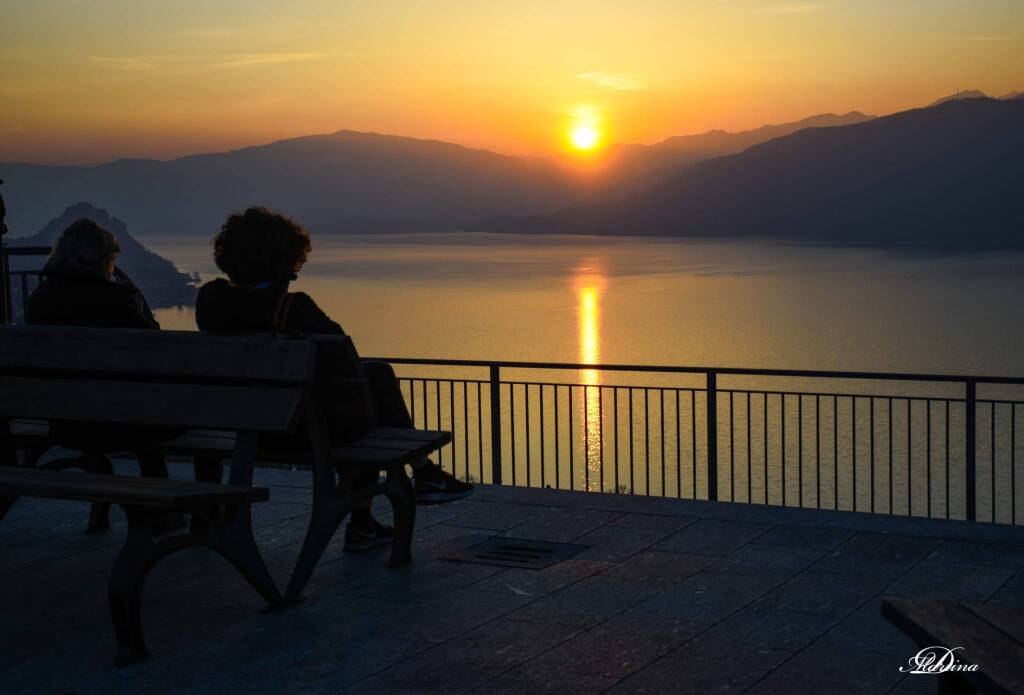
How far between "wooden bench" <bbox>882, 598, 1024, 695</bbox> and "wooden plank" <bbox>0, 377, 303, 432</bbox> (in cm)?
294

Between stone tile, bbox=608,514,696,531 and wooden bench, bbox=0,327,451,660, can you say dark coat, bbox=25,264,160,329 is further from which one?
stone tile, bbox=608,514,696,531

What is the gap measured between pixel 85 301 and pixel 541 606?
259 cm

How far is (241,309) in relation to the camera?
212 inches

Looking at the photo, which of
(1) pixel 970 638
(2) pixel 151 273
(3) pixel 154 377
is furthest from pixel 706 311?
(2) pixel 151 273

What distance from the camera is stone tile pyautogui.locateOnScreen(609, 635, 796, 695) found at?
411 centimetres

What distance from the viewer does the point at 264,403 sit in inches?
198

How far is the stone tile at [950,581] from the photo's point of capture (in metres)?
5.28

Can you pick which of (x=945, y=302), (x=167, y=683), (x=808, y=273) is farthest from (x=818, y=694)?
(x=808, y=273)

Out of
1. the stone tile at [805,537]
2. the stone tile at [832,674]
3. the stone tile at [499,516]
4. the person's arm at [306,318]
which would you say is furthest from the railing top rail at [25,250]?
the stone tile at [832,674]

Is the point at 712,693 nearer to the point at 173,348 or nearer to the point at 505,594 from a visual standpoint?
the point at 505,594

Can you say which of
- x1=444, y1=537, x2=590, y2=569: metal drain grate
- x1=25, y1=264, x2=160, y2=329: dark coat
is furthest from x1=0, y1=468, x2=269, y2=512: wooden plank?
x1=444, y1=537, x2=590, y2=569: metal drain grate

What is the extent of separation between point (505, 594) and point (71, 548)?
2487mm

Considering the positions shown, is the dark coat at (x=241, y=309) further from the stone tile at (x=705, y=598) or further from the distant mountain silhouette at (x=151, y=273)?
the distant mountain silhouette at (x=151, y=273)

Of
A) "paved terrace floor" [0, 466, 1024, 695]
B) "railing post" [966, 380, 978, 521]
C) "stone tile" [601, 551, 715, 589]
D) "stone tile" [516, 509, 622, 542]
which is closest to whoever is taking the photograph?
"paved terrace floor" [0, 466, 1024, 695]
